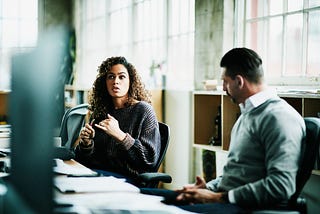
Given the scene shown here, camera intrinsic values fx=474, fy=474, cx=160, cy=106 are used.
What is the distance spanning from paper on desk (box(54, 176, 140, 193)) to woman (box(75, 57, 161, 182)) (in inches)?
29.0

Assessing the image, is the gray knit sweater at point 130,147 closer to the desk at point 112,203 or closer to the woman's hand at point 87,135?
the woman's hand at point 87,135

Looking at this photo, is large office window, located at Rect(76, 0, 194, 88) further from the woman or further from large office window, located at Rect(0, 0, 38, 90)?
the woman

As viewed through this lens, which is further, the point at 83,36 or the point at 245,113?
the point at 83,36

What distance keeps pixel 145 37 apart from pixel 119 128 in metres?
3.05

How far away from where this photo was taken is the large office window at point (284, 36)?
3299 millimetres

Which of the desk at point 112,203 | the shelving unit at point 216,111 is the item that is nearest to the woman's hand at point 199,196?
the desk at point 112,203

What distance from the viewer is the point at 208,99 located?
13.0ft

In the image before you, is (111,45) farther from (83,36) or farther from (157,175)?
(157,175)

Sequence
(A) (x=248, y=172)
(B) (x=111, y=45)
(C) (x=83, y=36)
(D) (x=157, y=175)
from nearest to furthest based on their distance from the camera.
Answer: (A) (x=248, y=172)
(D) (x=157, y=175)
(B) (x=111, y=45)
(C) (x=83, y=36)

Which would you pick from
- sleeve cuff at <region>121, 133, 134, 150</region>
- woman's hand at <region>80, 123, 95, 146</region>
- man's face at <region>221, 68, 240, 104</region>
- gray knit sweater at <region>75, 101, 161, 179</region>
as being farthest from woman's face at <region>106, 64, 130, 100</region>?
man's face at <region>221, 68, 240, 104</region>

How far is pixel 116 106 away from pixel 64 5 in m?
5.75

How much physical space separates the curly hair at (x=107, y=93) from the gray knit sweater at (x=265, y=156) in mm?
1240

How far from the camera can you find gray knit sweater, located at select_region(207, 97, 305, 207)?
1662mm

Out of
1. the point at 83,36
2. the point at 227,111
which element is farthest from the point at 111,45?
the point at 227,111
